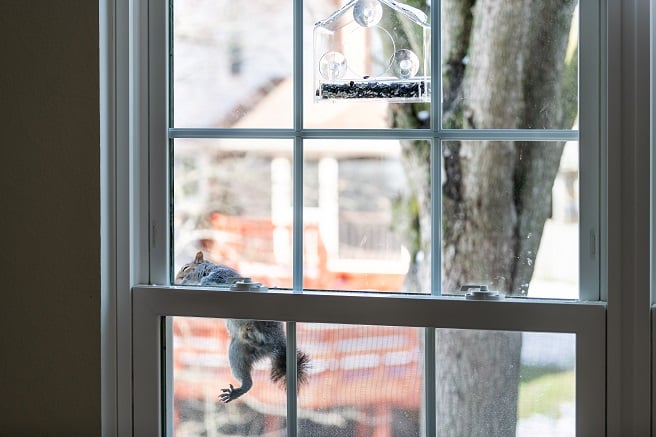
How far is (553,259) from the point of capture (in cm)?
139

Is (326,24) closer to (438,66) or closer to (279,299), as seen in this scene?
(438,66)

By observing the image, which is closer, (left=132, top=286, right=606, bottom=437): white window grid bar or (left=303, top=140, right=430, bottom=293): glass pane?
(left=132, top=286, right=606, bottom=437): white window grid bar

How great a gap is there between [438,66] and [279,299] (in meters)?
0.52

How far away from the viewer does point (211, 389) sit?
1.52 metres

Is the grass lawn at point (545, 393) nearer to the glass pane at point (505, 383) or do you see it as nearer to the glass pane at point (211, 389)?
the glass pane at point (505, 383)

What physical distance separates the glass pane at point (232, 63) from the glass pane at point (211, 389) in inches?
15.8

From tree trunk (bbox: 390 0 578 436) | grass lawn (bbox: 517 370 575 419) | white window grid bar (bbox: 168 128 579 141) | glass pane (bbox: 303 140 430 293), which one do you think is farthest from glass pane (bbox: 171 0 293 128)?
grass lawn (bbox: 517 370 575 419)

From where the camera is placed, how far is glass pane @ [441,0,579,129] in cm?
138

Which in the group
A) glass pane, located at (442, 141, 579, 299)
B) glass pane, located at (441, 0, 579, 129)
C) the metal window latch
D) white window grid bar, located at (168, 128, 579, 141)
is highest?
glass pane, located at (441, 0, 579, 129)

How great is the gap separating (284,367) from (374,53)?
0.61 metres

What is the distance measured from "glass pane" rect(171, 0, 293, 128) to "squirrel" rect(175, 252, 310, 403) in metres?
0.28

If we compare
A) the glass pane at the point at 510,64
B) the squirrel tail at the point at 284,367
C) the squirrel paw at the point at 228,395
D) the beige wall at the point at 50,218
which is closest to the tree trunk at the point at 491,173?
the glass pane at the point at 510,64

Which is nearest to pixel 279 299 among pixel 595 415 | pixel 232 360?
pixel 232 360

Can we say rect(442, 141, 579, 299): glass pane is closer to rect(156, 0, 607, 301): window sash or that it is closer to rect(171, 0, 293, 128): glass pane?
rect(156, 0, 607, 301): window sash
